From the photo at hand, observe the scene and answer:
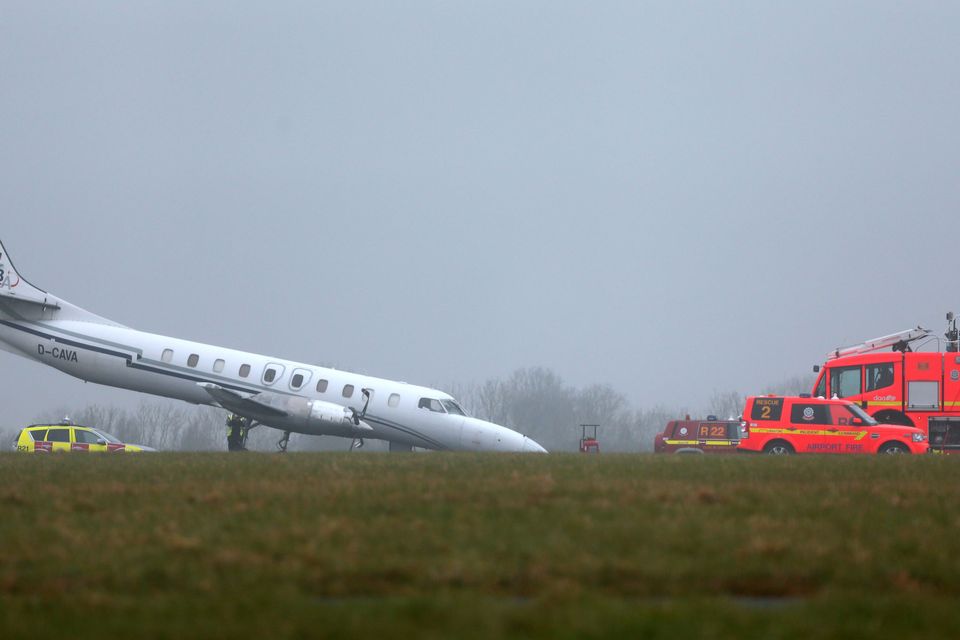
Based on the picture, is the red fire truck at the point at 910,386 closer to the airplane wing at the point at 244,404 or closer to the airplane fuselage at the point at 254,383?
the airplane fuselage at the point at 254,383

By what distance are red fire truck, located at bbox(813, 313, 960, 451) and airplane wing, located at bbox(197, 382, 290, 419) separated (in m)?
20.7

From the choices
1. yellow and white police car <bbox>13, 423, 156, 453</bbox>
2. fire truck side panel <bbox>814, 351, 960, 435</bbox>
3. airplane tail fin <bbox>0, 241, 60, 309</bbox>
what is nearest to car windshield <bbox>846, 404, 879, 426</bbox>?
fire truck side panel <bbox>814, 351, 960, 435</bbox>

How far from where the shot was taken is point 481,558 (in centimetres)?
927

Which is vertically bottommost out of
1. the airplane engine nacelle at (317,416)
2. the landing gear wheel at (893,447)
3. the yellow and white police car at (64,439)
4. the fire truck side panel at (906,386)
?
the yellow and white police car at (64,439)

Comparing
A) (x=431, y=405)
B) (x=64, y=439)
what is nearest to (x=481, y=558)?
(x=431, y=405)

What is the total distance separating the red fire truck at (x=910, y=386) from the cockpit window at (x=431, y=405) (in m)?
15.8

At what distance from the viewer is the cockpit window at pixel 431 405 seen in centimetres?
3619

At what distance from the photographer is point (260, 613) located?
24.1 feet

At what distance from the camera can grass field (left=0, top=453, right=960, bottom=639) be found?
7141mm

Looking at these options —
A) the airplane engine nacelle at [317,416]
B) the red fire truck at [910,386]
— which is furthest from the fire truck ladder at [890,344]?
the airplane engine nacelle at [317,416]

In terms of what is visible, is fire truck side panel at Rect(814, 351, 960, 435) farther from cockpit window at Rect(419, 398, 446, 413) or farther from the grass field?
the grass field

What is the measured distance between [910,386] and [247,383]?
76.0 feet

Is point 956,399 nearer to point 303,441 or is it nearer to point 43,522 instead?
point 43,522

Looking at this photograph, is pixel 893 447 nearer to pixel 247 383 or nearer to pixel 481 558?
pixel 247 383
